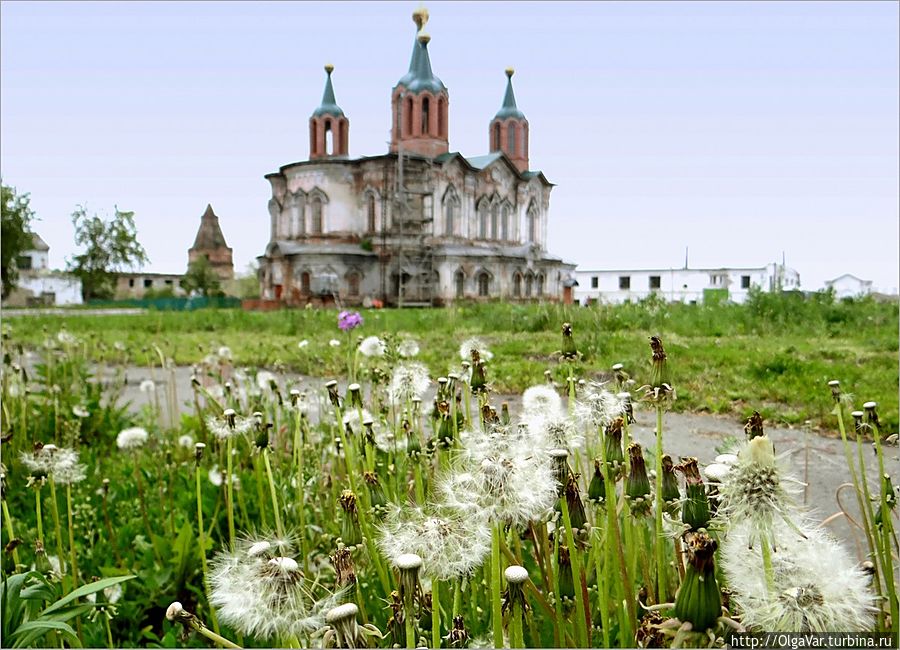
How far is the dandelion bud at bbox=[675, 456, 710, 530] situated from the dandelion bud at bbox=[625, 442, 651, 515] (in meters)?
0.13

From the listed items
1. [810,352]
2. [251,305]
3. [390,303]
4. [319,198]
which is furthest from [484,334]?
[319,198]

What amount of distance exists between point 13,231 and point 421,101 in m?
2.82

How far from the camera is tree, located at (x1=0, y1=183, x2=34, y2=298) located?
339cm

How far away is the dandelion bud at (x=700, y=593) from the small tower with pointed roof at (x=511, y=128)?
90.1 inches

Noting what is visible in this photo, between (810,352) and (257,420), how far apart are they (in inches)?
74.2

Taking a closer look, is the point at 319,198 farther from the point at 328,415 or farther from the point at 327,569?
the point at 327,569

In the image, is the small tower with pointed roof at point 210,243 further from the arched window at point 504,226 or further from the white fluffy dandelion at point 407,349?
the arched window at point 504,226

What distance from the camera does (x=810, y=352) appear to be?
2236 mm

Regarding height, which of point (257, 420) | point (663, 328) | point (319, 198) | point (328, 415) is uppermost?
point (319, 198)

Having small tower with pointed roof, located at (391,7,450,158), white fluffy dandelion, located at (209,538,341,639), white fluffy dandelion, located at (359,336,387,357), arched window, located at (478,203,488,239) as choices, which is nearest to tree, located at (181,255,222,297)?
small tower with pointed roof, located at (391,7,450,158)

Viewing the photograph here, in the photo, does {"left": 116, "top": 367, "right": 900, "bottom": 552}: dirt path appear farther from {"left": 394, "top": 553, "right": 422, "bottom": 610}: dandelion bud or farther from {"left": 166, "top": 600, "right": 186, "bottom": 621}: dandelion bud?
{"left": 166, "top": 600, "right": 186, "bottom": 621}: dandelion bud

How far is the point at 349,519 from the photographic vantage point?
0.94m

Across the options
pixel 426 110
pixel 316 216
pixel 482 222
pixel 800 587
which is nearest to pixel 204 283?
pixel 426 110

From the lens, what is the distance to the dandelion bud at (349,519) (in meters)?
0.91
